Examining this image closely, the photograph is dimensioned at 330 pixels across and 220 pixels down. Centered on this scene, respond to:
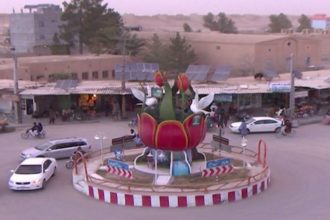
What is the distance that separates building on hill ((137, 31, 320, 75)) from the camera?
5478cm

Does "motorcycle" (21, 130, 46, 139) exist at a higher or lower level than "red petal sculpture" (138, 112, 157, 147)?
lower

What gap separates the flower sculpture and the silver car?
571 centimetres

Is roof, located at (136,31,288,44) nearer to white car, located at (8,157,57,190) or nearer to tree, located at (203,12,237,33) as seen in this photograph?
white car, located at (8,157,57,190)

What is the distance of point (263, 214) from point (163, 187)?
3.54 m

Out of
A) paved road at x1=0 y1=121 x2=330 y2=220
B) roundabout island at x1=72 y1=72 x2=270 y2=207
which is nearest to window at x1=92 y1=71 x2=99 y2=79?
paved road at x1=0 y1=121 x2=330 y2=220

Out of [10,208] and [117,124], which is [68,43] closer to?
[117,124]

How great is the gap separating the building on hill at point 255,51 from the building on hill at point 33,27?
2486 cm

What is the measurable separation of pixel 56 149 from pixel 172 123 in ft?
23.5

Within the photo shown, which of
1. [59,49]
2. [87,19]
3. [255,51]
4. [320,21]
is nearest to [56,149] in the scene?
[255,51]

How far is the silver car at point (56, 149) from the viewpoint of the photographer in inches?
982

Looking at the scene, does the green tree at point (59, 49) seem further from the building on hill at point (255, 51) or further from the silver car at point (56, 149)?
the silver car at point (56, 149)

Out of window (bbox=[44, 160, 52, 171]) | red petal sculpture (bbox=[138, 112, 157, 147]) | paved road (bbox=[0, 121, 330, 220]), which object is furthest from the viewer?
window (bbox=[44, 160, 52, 171])

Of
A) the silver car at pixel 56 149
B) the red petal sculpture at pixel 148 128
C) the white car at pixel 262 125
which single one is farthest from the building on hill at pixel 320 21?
the red petal sculpture at pixel 148 128

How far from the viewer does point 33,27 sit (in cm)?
7969
